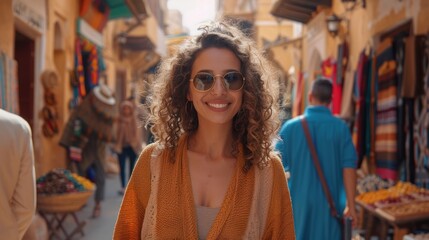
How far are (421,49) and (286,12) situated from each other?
317 inches

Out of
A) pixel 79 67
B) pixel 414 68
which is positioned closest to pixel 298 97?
pixel 79 67

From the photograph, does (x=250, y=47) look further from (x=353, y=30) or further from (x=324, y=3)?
(x=324, y=3)

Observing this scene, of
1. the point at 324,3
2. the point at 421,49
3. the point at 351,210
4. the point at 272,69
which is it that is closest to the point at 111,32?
the point at 324,3

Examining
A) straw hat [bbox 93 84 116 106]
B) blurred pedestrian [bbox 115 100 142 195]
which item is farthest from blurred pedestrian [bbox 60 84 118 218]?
blurred pedestrian [bbox 115 100 142 195]

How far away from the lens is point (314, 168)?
180 inches

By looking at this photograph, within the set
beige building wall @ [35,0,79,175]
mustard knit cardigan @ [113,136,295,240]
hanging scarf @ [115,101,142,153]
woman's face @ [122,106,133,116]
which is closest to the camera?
mustard knit cardigan @ [113,136,295,240]

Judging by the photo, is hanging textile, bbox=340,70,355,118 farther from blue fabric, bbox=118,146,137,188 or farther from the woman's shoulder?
the woman's shoulder

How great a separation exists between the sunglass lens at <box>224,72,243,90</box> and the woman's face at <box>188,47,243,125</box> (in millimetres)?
13

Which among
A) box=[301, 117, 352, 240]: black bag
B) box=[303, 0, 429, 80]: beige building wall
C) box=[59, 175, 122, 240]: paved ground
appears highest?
box=[303, 0, 429, 80]: beige building wall

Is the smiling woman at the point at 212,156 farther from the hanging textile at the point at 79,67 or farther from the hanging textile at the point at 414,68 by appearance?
the hanging textile at the point at 79,67

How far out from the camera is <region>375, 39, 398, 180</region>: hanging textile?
689 cm

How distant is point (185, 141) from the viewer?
93.7 inches

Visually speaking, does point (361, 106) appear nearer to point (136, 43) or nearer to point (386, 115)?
point (386, 115)

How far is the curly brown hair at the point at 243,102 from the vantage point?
2.32 metres
